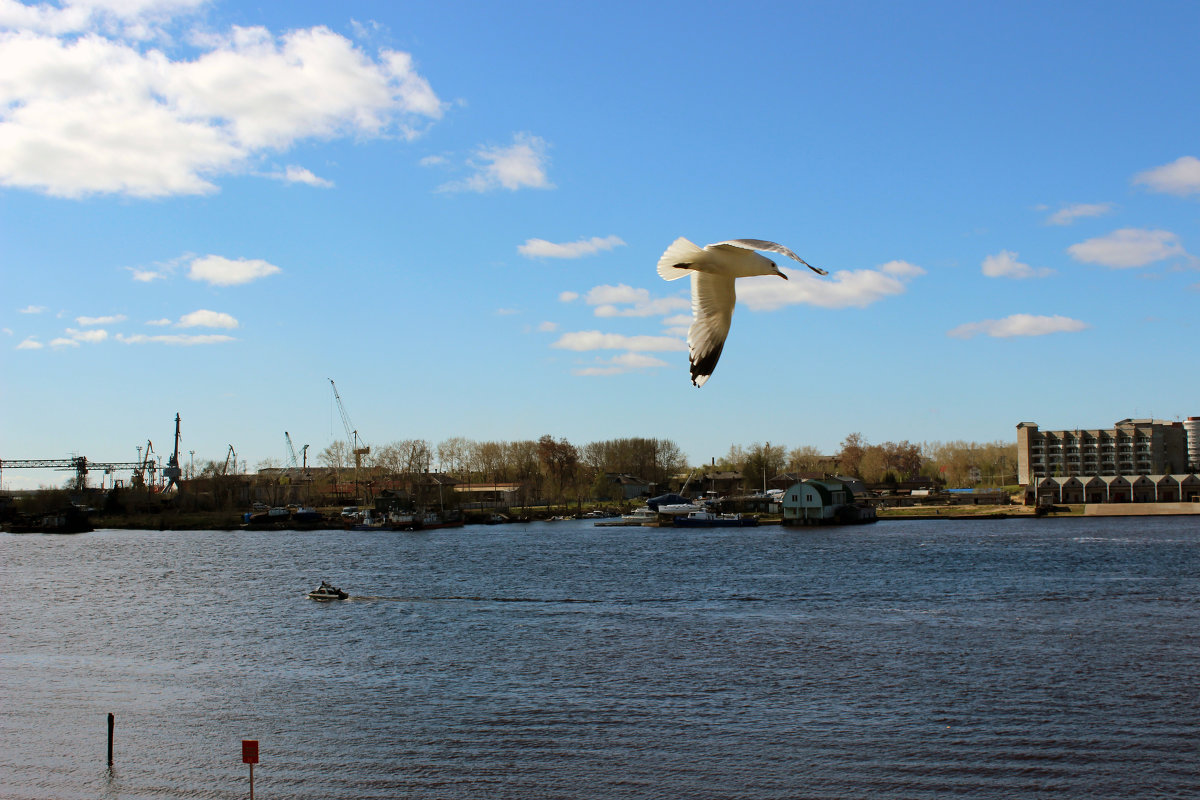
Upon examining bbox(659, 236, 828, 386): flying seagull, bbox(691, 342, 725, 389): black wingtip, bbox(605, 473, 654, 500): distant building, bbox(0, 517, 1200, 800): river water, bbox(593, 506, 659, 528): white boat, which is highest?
bbox(659, 236, 828, 386): flying seagull

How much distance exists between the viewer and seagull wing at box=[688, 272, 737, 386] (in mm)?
9570

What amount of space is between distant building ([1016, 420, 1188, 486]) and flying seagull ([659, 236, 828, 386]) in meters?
181

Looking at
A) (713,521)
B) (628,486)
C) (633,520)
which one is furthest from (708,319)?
(628,486)

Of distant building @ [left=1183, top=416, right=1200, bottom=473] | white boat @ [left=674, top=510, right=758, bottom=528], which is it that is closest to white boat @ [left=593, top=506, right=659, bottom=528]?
white boat @ [left=674, top=510, right=758, bottom=528]

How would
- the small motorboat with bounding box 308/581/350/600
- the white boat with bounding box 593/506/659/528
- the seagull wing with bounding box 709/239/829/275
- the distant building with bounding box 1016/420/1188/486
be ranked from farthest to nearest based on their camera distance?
the distant building with bounding box 1016/420/1188/486 → the white boat with bounding box 593/506/659/528 → the small motorboat with bounding box 308/581/350/600 → the seagull wing with bounding box 709/239/829/275

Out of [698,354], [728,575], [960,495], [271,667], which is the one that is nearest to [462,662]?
[271,667]

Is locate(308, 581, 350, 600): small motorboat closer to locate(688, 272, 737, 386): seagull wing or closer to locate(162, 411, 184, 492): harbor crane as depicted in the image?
locate(688, 272, 737, 386): seagull wing

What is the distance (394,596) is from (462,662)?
1974 cm

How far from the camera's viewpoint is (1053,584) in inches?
2093

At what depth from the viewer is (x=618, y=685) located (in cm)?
2842

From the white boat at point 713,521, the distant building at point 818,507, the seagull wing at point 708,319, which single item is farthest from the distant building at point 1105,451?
the seagull wing at point 708,319

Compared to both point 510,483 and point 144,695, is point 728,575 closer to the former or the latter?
point 144,695

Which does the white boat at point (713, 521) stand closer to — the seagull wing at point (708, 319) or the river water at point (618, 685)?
the river water at point (618, 685)

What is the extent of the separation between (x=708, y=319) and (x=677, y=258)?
2.73 ft
